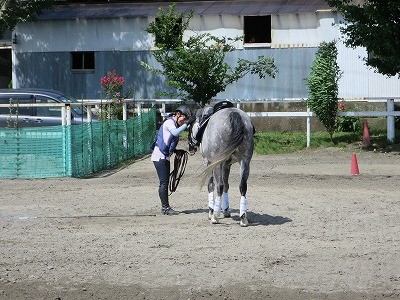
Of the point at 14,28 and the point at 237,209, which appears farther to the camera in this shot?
the point at 14,28

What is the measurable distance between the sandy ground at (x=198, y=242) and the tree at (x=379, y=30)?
5.33 metres

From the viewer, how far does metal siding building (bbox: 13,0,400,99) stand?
33.1 metres

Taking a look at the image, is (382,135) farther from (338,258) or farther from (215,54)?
(338,258)

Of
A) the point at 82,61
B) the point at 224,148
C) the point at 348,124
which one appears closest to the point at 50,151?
the point at 224,148

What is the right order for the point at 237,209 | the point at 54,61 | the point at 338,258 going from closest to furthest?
the point at 338,258
the point at 237,209
the point at 54,61

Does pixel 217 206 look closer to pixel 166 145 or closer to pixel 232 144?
pixel 232 144

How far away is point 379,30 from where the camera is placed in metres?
26.5

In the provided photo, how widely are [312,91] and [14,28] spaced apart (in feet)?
43.7

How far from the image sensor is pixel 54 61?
123 ft

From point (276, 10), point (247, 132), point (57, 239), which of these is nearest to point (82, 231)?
point (57, 239)

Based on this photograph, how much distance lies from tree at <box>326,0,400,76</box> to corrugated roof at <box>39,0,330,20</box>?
702 cm

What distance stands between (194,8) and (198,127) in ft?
67.1

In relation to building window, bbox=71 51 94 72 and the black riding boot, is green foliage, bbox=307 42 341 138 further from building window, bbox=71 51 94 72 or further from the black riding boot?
the black riding boot

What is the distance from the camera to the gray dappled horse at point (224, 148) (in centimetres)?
1538
